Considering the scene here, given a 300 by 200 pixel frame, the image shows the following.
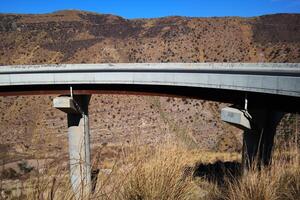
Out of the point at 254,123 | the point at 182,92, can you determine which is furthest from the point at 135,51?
the point at 254,123

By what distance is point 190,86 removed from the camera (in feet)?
59.2

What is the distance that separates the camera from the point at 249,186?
5367mm

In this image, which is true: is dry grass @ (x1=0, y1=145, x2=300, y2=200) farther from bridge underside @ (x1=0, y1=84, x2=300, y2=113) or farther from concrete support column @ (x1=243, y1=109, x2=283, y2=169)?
concrete support column @ (x1=243, y1=109, x2=283, y2=169)

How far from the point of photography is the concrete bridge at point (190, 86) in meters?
14.1

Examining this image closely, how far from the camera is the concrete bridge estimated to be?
554 inches

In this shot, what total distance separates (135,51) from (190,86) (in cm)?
5587

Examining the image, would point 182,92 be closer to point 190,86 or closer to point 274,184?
point 190,86

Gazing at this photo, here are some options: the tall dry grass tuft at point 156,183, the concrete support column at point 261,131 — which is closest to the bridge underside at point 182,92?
the concrete support column at point 261,131

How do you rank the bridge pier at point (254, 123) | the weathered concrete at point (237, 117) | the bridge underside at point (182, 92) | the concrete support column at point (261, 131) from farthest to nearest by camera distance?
the concrete support column at point (261, 131) < the bridge pier at point (254, 123) < the weathered concrete at point (237, 117) < the bridge underside at point (182, 92)

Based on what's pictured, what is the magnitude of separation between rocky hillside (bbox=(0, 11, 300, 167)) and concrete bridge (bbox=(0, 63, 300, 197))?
76.6 ft

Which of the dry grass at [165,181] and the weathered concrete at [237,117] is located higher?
the dry grass at [165,181]

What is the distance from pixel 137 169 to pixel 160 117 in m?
46.5

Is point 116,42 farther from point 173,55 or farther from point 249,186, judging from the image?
point 249,186

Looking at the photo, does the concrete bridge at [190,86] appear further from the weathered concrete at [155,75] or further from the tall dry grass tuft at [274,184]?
the tall dry grass tuft at [274,184]
